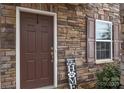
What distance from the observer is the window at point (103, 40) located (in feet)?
26.3

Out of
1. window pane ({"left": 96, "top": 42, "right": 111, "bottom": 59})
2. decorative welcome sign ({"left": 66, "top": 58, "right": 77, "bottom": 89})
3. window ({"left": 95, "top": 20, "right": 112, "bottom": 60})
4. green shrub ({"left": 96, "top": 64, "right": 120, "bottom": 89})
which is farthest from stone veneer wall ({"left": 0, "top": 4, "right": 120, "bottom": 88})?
green shrub ({"left": 96, "top": 64, "right": 120, "bottom": 89})

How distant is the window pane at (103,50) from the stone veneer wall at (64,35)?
1.45ft

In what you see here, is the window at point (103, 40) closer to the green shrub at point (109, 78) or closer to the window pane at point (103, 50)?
the window pane at point (103, 50)

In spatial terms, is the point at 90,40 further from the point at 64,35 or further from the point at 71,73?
the point at 71,73

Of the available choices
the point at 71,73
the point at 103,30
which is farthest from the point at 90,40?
the point at 71,73

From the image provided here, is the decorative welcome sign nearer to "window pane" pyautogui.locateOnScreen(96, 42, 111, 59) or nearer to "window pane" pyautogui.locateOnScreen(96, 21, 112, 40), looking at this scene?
"window pane" pyautogui.locateOnScreen(96, 42, 111, 59)

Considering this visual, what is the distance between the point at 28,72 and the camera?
19.5 ft

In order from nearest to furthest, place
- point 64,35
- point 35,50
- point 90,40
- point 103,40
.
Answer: point 35,50 < point 64,35 < point 90,40 < point 103,40

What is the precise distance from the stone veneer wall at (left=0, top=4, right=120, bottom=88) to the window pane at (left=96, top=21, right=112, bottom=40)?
0.22 meters

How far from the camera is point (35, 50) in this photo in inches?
241

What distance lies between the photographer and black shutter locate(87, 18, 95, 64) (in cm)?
748

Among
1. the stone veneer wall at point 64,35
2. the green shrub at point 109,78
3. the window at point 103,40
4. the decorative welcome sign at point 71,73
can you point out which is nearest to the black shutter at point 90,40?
the stone veneer wall at point 64,35

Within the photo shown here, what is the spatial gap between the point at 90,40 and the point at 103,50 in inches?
39.5

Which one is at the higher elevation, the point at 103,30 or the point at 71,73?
the point at 103,30
